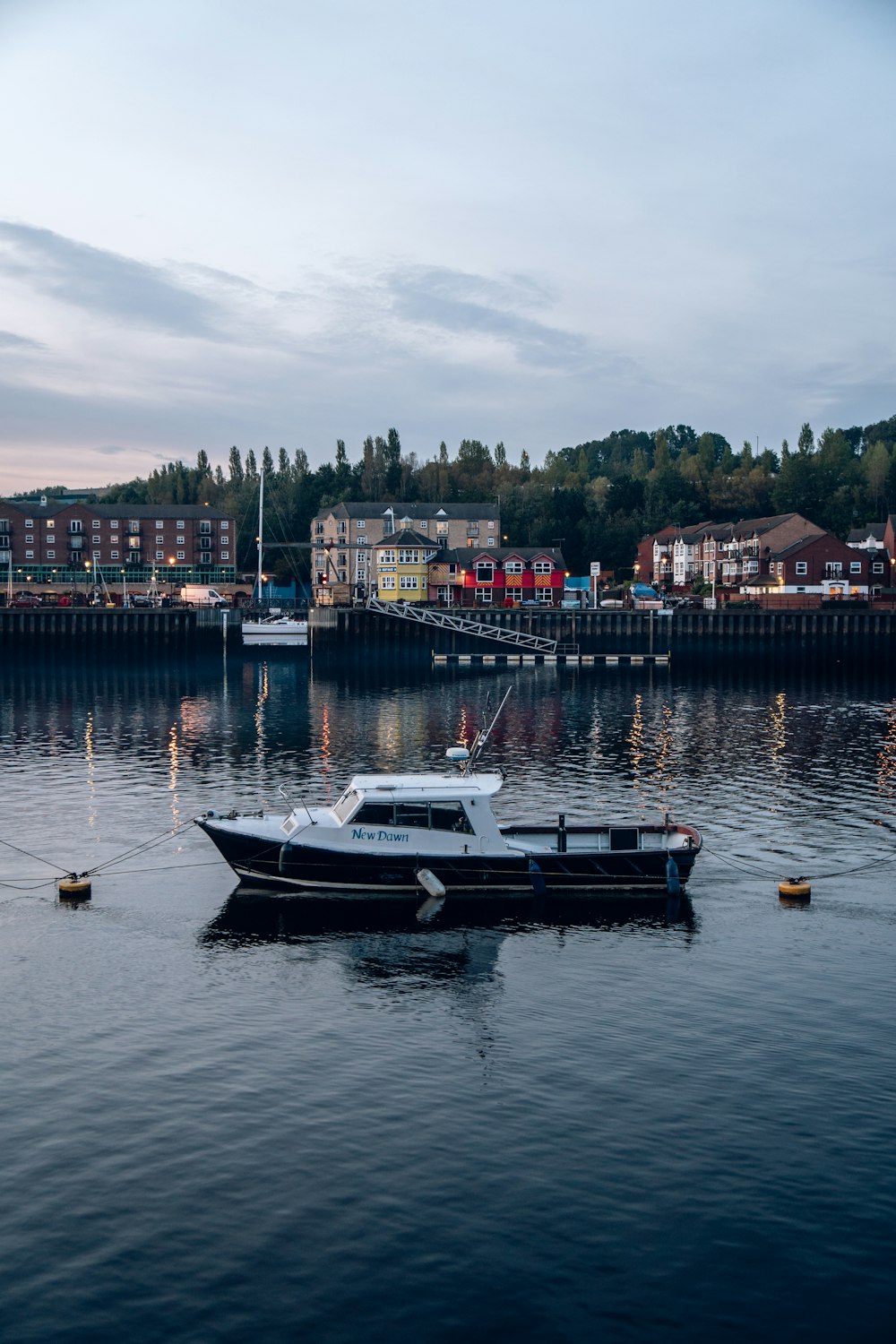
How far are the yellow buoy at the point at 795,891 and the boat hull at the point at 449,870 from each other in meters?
3.50

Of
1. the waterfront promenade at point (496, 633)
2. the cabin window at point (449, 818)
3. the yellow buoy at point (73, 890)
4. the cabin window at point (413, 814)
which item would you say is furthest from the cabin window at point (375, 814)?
the waterfront promenade at point (496, 633)

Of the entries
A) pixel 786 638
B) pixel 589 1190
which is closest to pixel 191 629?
pixel 786 638

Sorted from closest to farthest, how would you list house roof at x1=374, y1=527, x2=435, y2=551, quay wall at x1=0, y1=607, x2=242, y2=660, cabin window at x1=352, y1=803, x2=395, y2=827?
cabin window at x1=352, y1=803, x2=395, y2=827 → quay wall at x1=0, y1=607, x2=242, y2=660 → house roof at x1=374, y1=527, x2=435, y2=551

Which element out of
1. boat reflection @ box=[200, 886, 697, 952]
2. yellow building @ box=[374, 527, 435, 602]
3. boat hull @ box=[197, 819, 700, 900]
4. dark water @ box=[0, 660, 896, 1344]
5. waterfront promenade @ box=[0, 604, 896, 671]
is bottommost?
dark water @ box=[0, 660, 896, 1344]

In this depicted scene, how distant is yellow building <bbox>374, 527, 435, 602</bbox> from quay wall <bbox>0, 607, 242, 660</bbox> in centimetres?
3723

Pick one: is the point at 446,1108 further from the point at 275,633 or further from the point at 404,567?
the point at 404,567

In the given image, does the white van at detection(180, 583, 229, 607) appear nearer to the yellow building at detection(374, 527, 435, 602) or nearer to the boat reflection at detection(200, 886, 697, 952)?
the yellow building at detection(374, 527, 435, 602)

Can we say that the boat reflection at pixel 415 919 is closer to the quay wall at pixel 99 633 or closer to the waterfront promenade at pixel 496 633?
the waterfront promenade at pixel 496 633

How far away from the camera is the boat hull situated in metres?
38.6

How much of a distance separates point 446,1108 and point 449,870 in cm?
1533

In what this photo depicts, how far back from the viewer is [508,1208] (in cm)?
2012

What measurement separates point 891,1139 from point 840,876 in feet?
70.4

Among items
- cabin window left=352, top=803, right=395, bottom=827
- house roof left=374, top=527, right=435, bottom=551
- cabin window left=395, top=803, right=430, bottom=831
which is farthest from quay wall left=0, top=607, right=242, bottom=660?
cabin window left=395, top=803, right=430, bottom=831

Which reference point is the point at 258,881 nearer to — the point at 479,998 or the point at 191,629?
the point at 479,998
